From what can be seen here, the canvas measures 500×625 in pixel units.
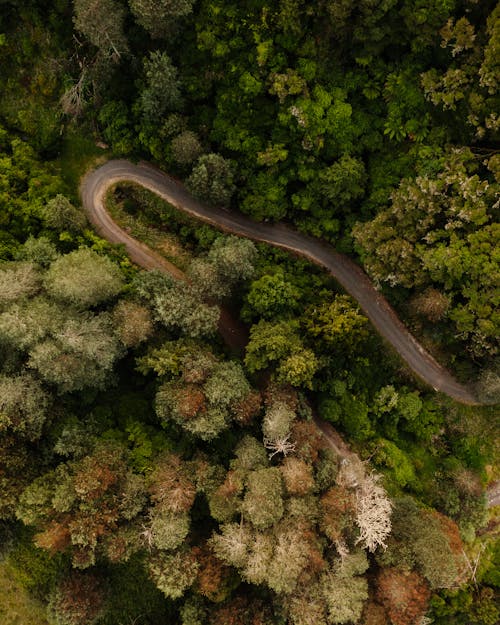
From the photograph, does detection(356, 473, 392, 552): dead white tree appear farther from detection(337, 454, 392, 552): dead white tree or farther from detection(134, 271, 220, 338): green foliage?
detection(134, 271, 220, 338): green foliage

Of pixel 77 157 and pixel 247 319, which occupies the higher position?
pixel 77 157

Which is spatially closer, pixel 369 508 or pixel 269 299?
pixel 369 508

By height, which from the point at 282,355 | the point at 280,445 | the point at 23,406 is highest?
the point at 282,355

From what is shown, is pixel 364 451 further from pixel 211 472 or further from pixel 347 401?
pixel 211 472

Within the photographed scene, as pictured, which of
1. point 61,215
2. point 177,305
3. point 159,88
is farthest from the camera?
point 61,215

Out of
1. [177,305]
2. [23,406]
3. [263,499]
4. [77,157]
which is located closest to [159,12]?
[77,157]

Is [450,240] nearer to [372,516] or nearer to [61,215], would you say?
[372,516]
